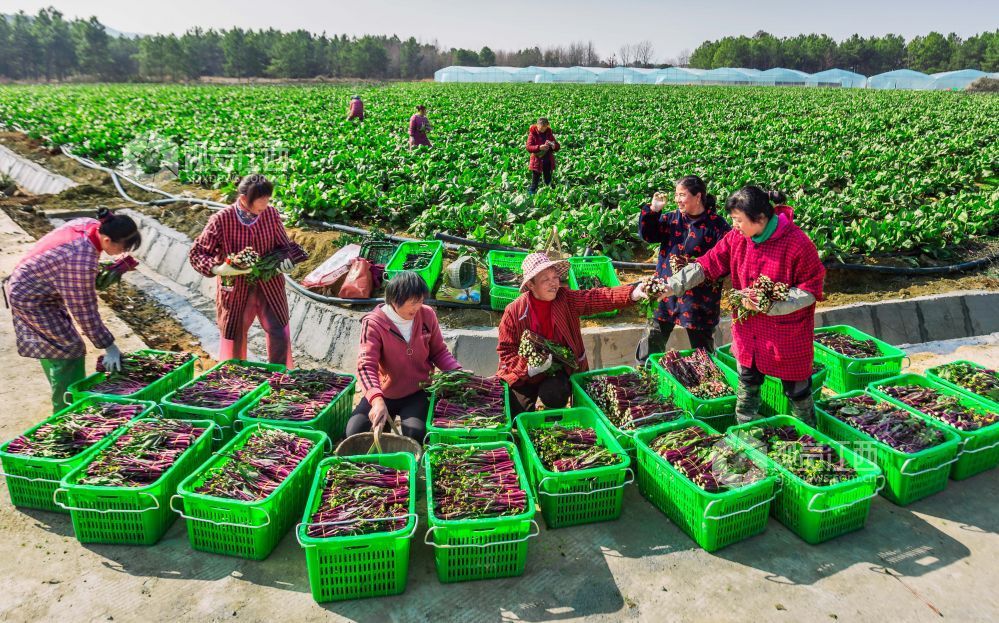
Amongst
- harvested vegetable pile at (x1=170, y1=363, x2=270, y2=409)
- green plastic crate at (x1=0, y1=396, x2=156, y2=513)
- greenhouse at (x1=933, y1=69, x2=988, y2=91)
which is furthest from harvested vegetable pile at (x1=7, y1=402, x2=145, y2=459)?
greenhouse at (x1=933, y1=69, x2=988, y2=91)

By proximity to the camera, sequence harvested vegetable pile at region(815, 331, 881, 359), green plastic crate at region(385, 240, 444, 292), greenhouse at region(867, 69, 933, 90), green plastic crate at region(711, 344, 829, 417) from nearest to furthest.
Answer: green plastic crate at region(711, 344, 829, 417) → harvested vegetable pile at region(815, 331, 881, 359) → green plastic crate at region(385, 240, 444, 292) → greenhouse at region(867, 69, 933, 90)

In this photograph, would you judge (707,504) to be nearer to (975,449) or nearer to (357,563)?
(357,563)

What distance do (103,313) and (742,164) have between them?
13.4 metres

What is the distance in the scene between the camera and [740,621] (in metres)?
3.42

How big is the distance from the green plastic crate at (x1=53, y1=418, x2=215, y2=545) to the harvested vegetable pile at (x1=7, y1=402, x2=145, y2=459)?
290 millimetres

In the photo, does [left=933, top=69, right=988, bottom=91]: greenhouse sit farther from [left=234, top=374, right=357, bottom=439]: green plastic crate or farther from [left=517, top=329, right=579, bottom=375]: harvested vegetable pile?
[left=234, top=374, right=357, bottom=439]: green plastic crate

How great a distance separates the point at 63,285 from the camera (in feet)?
14.7

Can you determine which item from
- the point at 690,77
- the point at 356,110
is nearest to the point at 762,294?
the point at 356,110

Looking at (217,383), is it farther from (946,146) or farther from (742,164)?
(946,146)

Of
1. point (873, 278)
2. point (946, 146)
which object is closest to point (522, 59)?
point (946, 146)

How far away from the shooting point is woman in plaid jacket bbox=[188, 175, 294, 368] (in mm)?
5438

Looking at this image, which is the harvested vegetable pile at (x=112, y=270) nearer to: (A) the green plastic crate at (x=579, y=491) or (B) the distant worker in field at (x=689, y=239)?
(A) the green plastic crate at (x=579, y=491)

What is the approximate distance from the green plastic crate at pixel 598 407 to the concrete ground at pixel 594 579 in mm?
489

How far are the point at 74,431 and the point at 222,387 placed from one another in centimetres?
101
